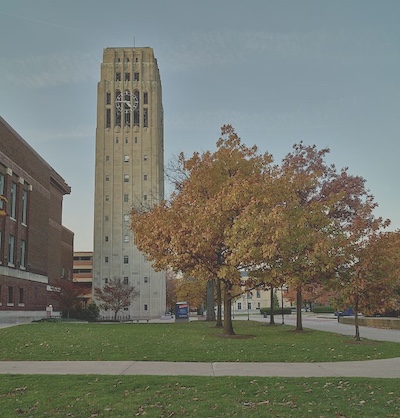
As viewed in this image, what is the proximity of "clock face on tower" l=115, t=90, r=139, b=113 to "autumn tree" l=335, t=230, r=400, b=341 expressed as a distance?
7726 cm

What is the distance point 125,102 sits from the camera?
93.2 m

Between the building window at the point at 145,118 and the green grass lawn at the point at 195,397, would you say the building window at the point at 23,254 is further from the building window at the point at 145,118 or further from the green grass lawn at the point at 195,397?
the building window at the point at 145,118

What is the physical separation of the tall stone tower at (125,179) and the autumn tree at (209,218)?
5961 centimetres

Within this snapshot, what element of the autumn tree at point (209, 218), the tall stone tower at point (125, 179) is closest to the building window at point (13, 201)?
the autumn tree at point (209, 218)

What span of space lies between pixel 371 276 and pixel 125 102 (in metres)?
79.3

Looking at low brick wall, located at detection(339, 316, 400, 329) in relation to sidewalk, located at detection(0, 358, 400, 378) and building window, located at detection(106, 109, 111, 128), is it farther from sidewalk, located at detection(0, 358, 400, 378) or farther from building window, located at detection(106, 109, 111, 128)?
building window, located at detection(106, 109, 111, 128)

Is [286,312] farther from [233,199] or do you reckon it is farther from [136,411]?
[136,411]

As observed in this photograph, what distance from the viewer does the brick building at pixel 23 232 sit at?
40.2 metres

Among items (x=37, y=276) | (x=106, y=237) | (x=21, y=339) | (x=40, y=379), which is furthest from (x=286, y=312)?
(x=40, y=379)

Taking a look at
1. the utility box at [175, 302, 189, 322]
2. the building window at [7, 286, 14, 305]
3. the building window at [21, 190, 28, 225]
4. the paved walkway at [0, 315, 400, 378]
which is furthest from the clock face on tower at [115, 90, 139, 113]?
the paved walkway at [0, 315, 400, 378]

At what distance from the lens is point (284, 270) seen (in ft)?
74.2

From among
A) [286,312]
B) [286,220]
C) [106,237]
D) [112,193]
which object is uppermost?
[112,193]

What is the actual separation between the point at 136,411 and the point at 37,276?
4215 centimetres

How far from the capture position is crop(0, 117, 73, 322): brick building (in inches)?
1582
